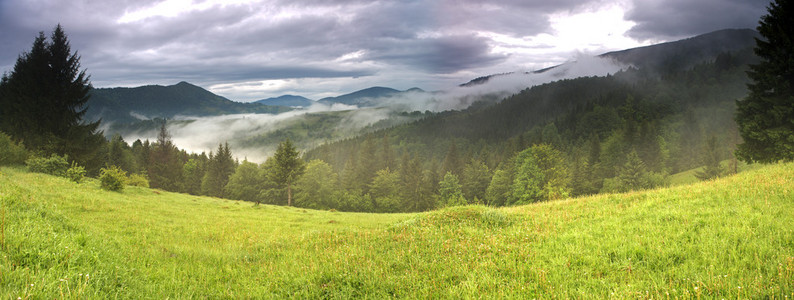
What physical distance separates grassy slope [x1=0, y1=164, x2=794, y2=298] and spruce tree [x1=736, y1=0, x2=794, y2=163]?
A: 1796 centimetres

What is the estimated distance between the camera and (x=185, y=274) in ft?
25.8

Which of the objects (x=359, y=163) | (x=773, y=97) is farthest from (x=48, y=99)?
(x=773, y=97)

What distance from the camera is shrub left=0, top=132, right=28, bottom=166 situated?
29.7 m

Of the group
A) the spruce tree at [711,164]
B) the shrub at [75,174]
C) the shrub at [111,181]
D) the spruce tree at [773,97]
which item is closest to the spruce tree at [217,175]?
the shrub at [75,174]

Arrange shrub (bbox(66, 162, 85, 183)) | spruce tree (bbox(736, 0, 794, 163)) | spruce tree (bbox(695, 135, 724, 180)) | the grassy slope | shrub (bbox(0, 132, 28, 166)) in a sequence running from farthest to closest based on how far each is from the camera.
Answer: spruce tree (bbox(695, 135, 724, 180)) → shrub (bbox(0, 132, 28, 166)) → shrub (bbox(66, 162, 85, 183)) → spruce tree (bbox(736, 0, 794, 163)) → the grassy slope

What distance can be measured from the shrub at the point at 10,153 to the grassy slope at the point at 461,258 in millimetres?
31189

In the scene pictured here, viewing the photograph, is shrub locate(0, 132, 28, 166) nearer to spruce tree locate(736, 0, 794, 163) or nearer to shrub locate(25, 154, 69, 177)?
shrub locate(25, 154, 69, 177)

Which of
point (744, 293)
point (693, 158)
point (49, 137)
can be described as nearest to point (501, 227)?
point (744, 293)

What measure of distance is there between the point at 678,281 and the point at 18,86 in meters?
54.3

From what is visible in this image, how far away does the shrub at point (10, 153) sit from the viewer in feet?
97.3

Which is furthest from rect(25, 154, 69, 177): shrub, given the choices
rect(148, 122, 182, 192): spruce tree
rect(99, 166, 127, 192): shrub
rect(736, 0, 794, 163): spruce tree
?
rect(736, 0, 794, 163): spruce tree

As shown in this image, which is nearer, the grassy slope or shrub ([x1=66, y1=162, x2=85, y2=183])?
the grassy slope

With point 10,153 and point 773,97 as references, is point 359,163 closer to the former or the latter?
point 10,153

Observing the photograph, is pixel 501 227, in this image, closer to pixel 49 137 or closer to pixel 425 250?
pixel 425 250
